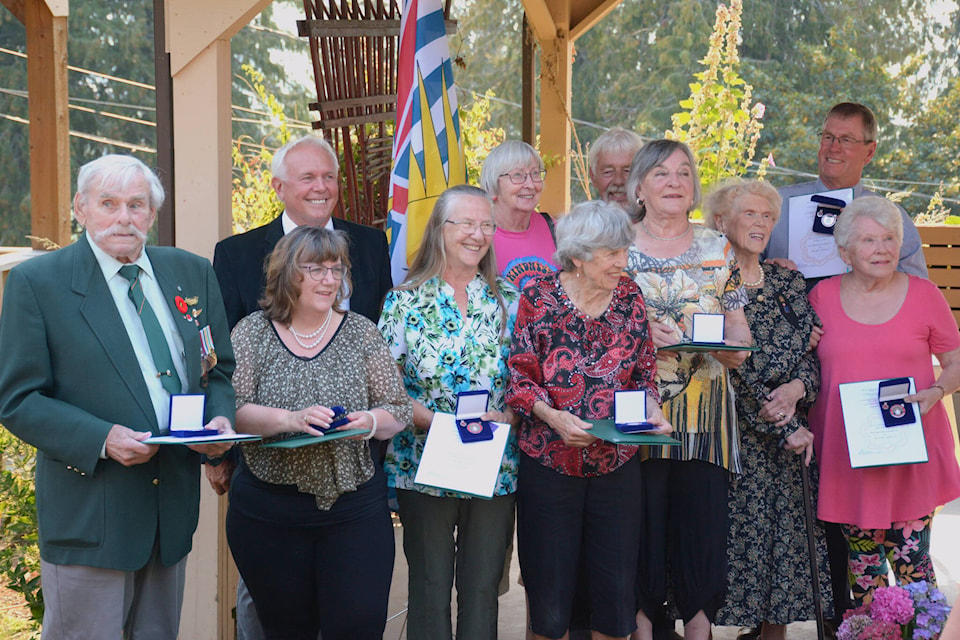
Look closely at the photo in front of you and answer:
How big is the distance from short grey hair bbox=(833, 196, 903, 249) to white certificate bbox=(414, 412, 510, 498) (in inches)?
60.7

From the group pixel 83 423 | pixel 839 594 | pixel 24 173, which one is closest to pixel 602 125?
pixel 24 173

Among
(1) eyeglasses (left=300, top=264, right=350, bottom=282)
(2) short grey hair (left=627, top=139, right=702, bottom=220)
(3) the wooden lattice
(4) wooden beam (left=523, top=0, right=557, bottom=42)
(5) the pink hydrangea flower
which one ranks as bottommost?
(5) the pink hydrangea flower

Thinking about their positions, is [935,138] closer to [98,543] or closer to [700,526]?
[700,526]

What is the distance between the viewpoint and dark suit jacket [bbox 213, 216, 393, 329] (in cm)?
334

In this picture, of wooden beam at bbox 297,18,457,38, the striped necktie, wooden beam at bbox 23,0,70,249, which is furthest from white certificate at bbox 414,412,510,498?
wooden beam at bbox 23,0,70,249

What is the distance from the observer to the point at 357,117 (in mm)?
5254

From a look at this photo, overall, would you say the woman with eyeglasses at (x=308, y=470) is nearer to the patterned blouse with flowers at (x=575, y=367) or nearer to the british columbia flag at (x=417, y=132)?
the patterned blouse with flowers at (x=575, y=367)

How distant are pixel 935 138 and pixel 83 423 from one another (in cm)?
1827

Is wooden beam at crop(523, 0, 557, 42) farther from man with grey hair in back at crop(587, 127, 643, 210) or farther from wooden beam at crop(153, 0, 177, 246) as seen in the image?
wooden beam at crop(153, 0, 177, 246)

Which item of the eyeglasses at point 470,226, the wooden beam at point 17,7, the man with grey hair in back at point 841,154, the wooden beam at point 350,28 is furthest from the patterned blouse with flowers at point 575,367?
the wooden beam at point 17,7

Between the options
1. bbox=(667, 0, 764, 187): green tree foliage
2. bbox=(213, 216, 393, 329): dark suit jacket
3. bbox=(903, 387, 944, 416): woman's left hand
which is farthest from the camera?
bbox=(667, 0, 764, 187): green tree foliage

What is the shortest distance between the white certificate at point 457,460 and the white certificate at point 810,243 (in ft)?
5.41

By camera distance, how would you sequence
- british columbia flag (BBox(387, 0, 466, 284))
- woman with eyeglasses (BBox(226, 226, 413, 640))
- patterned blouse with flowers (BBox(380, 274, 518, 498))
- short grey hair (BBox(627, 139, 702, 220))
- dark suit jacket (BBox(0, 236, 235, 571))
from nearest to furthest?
1. dark suit jacket (BBox(0, 236, 235, 571))
2. woman with eyeglasses (BBox(226, 226, 413, 640))
3. patterned blouse with flowers (BBox(380, 274, 518, 498))
4. short grey hair (BBox(627, 139, 702, 220))
5. british columbia flag (BBox(387, 0, 466, 284))

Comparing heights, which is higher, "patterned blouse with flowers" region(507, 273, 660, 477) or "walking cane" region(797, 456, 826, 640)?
"patterned blouse with flowers" region(507, 273, 660, 477)
